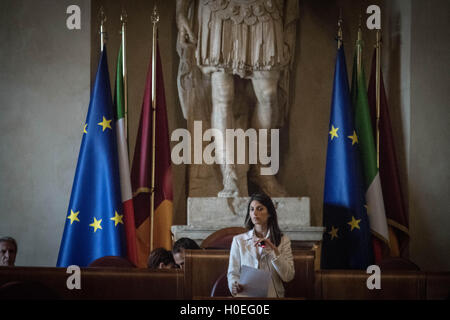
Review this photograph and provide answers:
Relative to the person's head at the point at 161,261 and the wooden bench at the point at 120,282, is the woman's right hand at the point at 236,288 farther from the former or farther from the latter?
the person's head at the point at 161,261

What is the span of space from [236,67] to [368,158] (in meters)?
1.44

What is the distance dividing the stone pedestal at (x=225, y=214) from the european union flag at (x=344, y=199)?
225 millimetres

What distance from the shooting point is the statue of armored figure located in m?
6.65

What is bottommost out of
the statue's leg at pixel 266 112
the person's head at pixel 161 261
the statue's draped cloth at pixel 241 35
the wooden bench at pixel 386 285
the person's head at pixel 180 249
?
the wooden bench at pixel 386 285

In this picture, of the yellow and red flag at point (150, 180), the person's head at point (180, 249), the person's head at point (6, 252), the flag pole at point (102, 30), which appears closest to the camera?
the person's head at point (180, 249)

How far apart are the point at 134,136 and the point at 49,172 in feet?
3.27

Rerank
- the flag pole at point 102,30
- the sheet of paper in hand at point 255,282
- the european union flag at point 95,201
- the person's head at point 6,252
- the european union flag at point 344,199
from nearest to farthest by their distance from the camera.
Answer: the sheet of paper in hand at point 255,282 < the person's head at point 6,252 < the european union flag at point 95,201 < the european union flag at point 344,199 < the flag pole at point 102,30

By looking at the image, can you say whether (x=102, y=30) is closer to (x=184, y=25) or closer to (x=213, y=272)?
(x=184, y=25)

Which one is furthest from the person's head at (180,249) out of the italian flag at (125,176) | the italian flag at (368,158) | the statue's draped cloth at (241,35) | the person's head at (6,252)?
the statue's draped cloth at (241,35)

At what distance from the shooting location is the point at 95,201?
20.2 feet

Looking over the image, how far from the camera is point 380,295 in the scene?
4.62 meters

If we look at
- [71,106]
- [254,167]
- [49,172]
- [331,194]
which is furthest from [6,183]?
[331,194]

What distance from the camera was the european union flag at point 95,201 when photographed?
607cm
